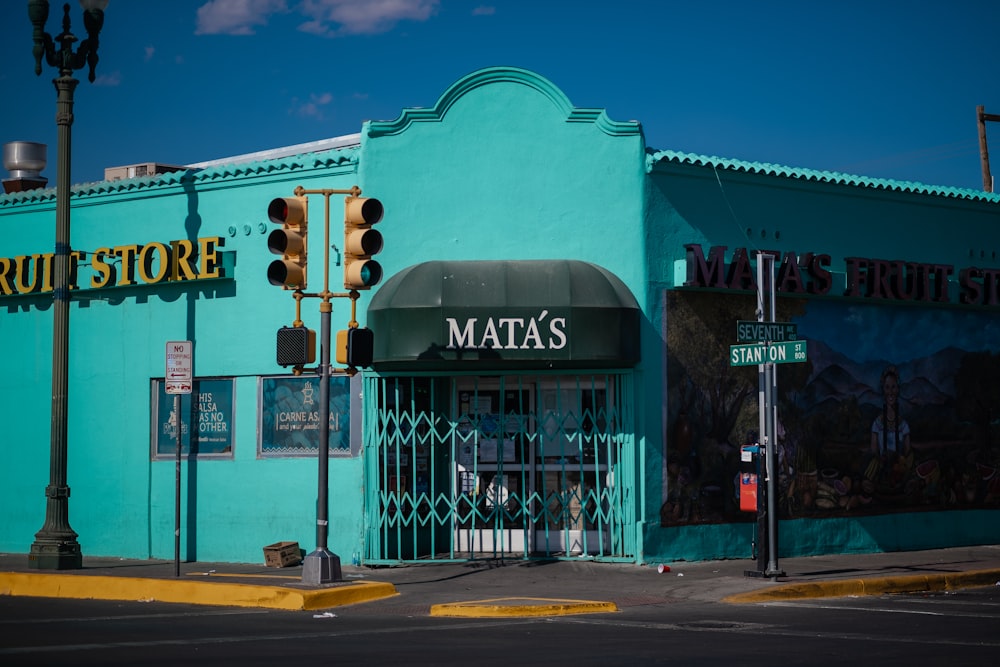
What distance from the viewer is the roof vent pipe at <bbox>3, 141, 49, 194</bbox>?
2384 centimetres

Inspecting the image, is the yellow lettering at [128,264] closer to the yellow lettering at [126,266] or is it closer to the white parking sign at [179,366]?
the yellow lettering at [126,266]

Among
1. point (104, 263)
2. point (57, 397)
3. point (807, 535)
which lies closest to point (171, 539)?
point (57, 397)

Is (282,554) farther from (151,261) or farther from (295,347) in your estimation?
(151,261)

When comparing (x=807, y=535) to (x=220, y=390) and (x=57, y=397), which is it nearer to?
(x=220, y=390)

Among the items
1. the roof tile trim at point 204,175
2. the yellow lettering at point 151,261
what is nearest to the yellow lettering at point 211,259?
the yellow lettering at point 151,261

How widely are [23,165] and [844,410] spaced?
48.9 feet

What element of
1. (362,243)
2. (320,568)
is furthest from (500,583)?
(362,243)

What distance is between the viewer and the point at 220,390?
65.5 ft

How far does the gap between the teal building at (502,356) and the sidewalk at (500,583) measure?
2.68 feet

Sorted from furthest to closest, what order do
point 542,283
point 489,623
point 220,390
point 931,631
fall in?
point 220,390
point 542,283
point 489,623
point 931,631

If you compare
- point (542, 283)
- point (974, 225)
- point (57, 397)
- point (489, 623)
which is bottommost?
point (489, 623)

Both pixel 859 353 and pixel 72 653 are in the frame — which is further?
pixel 859 353

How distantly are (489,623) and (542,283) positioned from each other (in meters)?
5.90

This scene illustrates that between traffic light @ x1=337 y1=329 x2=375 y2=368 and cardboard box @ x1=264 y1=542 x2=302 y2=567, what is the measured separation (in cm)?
423
